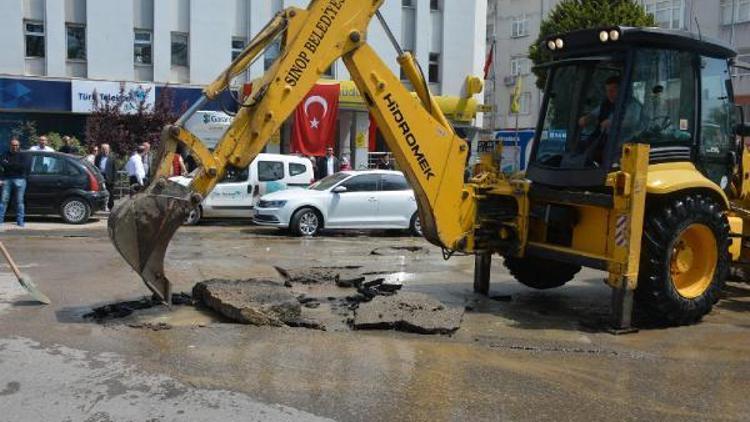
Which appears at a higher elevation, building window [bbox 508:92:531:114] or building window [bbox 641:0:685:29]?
building window [bbox 641:0:685:29]

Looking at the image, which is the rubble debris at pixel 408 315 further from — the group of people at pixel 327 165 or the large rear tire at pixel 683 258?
the group of people at pixel 327 165

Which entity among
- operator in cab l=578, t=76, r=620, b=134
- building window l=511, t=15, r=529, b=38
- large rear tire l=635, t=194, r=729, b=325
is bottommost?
large rear tire l=635, t=194, r=729, b=325

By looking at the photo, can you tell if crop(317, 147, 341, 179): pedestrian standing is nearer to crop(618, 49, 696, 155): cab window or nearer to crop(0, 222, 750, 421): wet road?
crop(0, 222, 750, 421): wet road

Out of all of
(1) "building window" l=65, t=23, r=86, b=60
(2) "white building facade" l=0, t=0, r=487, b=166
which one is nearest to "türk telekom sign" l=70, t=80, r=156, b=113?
(2) "white building facade" l=0, t=0, r=487, b=166

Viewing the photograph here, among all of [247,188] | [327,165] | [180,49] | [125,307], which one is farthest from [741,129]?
[180,49]

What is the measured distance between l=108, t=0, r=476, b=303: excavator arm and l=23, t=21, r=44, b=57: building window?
78.2 feet

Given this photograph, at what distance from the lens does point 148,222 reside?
696cm

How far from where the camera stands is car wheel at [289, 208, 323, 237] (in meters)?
16.3

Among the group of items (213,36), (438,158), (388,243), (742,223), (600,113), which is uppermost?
(213,36)

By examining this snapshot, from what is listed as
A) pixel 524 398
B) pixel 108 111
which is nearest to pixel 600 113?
pixel 524 398

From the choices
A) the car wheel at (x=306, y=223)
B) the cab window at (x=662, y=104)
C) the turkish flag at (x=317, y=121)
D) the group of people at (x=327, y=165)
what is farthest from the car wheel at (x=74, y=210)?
the cab window at (x=662, y=104)

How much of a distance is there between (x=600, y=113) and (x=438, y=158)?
176cm

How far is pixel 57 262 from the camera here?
11297 mm

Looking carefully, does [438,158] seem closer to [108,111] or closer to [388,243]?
[388,243]
